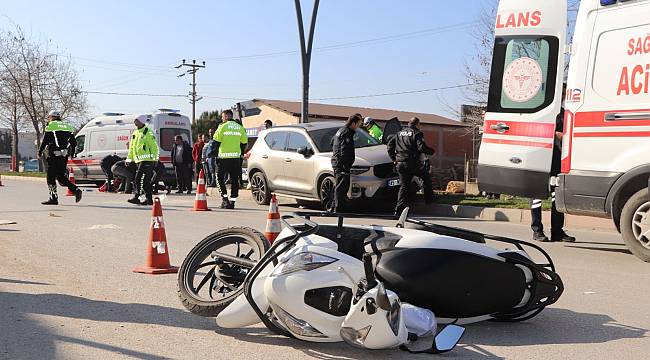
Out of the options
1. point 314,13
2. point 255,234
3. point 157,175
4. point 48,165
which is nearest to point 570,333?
point 255,234

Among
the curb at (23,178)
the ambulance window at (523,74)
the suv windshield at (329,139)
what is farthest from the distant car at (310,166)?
the curb at (23,178)

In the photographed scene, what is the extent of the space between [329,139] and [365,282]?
9484mm

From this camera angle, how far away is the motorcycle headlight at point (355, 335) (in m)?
3.65

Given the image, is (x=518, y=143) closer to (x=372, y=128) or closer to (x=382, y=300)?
(x=382, y=300)

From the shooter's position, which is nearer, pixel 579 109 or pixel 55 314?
pixel 55 314

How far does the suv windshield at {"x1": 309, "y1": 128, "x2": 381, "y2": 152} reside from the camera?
13.0 m

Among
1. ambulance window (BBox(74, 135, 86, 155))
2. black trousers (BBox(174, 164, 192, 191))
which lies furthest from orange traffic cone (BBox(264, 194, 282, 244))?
ambulance window (BBox(74, 135, 86, 155))

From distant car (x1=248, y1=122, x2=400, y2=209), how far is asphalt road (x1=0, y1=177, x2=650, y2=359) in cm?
405

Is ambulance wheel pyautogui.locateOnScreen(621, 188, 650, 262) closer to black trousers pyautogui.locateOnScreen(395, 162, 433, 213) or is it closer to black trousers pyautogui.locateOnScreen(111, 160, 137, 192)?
black trousers pyautogui.locateOnScreen(395, 162, 433, 213)

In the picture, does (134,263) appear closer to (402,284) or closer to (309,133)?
(402,284)

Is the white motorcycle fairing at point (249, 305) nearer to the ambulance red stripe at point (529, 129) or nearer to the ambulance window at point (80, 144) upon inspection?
the ambulance red stripe at point (529, 129)

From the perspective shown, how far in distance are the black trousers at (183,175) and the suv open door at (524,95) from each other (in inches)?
494

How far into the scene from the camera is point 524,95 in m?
8.08

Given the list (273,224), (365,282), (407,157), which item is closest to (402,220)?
(365,282)
